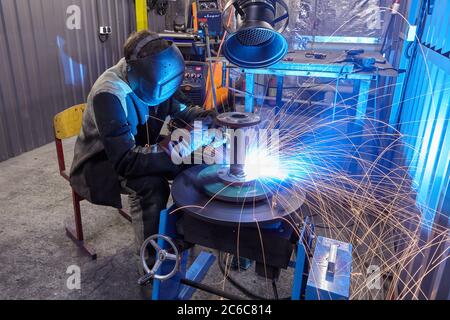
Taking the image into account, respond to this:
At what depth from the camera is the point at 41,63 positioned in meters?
3.71

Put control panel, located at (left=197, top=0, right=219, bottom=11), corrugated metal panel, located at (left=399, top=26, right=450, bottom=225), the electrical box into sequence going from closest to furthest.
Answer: the electrical box < corrugated metal panel, located at (left=399, top=26, right=450, bottom=225) < control panel, located at (left=197, top=0, right=219, bottom=11)

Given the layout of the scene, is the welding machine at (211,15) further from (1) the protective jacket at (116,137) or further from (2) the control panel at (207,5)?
(1) the protective jacket at (116,137)

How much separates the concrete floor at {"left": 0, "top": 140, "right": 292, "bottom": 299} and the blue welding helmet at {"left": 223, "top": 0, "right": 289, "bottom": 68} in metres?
1.28

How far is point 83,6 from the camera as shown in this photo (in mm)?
4137

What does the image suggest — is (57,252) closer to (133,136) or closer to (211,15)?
(133,136)

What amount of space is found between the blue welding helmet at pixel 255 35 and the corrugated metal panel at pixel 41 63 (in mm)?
3121

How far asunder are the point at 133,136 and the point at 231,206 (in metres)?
0.82

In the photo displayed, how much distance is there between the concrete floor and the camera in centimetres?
186

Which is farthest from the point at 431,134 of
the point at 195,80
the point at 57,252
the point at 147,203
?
the point at 195,80

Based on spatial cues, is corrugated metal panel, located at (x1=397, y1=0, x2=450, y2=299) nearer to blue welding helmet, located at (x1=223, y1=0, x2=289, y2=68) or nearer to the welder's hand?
blue welding helmet, located at (x1=223, y1=0, x2=289, y2=68)

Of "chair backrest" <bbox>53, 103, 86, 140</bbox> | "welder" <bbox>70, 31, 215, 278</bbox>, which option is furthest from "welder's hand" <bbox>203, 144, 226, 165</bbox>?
"chair backrest" <bbox>53, 103, 86, 140</bbox>

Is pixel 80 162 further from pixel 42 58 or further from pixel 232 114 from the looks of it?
pixel 42 58

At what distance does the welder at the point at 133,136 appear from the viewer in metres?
1.50

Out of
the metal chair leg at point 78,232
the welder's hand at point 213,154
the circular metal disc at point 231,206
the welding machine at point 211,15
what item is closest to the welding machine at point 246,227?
the circular metal disc at point 231,206
